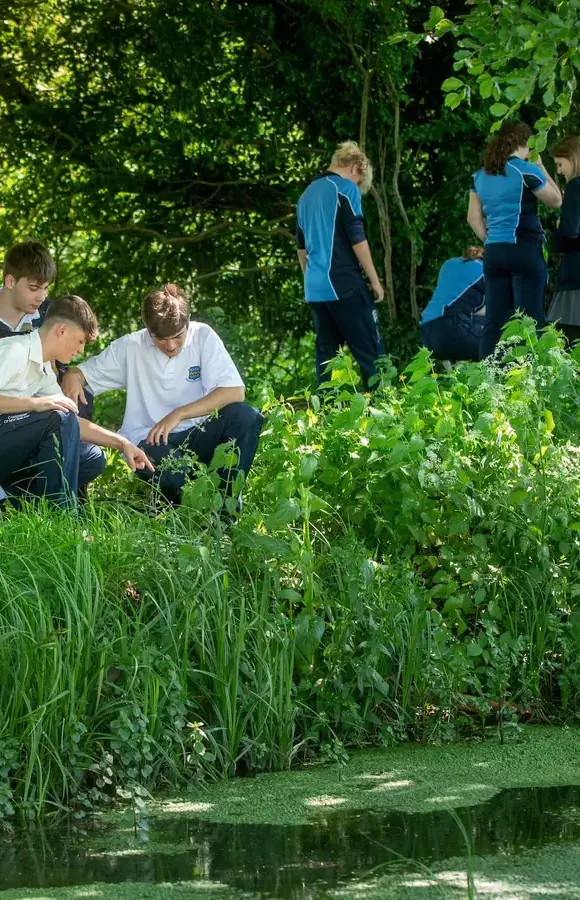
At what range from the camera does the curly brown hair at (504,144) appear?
696 cm

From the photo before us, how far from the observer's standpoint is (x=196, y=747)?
3.52 meters

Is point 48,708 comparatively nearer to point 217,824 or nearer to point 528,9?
point 217,824

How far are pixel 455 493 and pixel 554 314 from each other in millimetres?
3205

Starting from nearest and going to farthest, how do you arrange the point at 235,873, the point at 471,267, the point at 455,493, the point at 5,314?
1. the point at 235,873
2. the point at 455,493
3. the point at 5,314
4. the point at 471,267

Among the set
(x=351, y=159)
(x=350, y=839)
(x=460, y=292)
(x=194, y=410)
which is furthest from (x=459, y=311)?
(x=350, y=839)

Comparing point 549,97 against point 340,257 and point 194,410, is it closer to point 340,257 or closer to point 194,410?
point 194,410

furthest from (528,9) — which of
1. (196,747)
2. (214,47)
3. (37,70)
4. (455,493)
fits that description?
(37,70)

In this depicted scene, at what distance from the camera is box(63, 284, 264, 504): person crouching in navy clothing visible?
206 inches

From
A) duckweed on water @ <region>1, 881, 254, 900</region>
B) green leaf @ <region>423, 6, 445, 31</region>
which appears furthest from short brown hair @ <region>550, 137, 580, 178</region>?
duckweed on water @ <region>1, 881, 254, 900</region>

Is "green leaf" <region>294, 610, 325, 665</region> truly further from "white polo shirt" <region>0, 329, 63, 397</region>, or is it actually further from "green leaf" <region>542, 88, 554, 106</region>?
"green leaf" <region>542, 88, 554, 106</region>

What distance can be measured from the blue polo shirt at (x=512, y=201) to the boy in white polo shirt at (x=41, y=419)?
114 inches

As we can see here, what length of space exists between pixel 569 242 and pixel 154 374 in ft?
8.73

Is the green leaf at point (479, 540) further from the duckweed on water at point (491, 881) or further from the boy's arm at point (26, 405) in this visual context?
the boy's arm at point (26, 405)

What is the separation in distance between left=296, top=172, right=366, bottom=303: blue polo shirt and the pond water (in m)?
4.67
